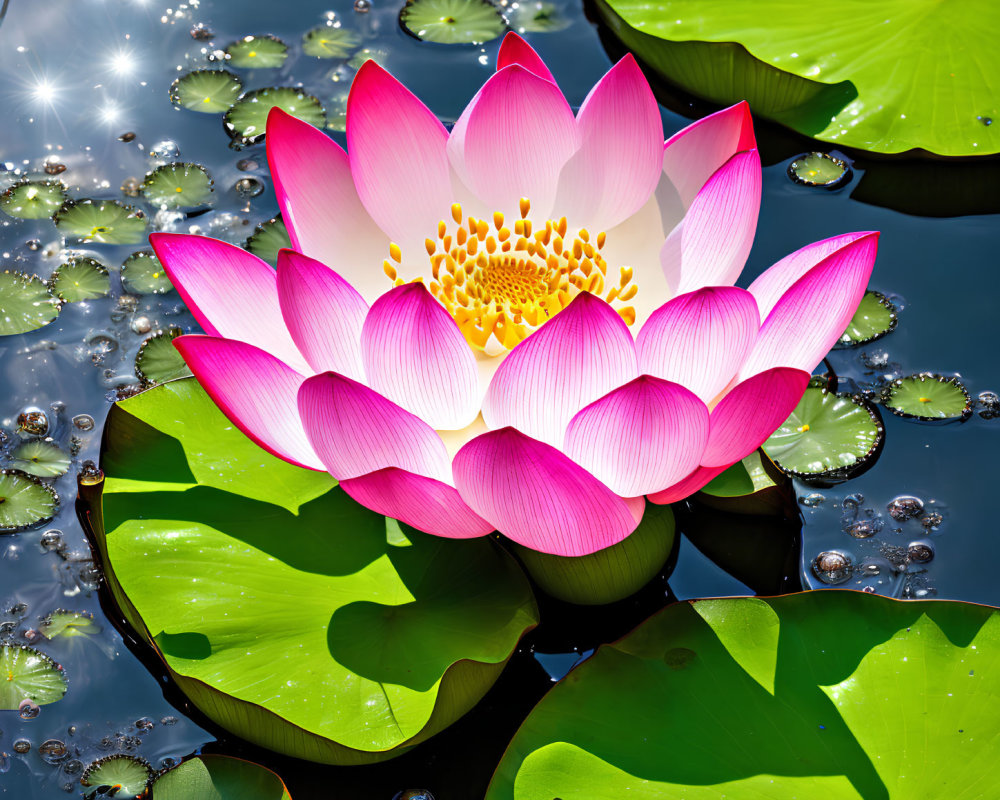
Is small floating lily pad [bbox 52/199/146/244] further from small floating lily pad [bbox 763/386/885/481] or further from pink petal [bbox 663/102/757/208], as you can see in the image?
small floating lily pad [bbox 763/386/885/481]

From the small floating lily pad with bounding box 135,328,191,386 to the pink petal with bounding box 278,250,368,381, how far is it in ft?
1.69

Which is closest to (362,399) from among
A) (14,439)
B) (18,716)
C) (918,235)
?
(18,716)

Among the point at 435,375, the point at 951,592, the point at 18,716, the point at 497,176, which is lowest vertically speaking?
the point at 18,716

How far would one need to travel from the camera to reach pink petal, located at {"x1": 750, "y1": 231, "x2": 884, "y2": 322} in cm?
123

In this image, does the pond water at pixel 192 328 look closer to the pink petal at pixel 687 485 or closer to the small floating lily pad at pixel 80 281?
the small floating lily pad at pixel 80 281

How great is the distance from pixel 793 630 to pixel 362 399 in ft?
2.09

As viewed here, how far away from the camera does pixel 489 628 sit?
4.00 feet

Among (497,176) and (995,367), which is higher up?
(497,176)

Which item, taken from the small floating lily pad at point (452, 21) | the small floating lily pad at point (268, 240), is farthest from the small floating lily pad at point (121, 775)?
the small floating lily pad at point (452, 21)

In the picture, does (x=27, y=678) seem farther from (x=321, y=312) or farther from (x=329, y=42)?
(x=329, y=42)

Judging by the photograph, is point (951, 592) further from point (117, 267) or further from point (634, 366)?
point (117, 267)

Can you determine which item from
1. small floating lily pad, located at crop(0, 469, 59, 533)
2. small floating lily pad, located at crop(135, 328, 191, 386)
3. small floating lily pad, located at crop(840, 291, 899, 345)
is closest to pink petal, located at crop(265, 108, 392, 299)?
small floating lily pad, located at crop(135, 328, 191, 386)

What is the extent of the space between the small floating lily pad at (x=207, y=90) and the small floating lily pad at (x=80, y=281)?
519 mm

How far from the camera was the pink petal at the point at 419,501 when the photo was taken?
3.52ft
